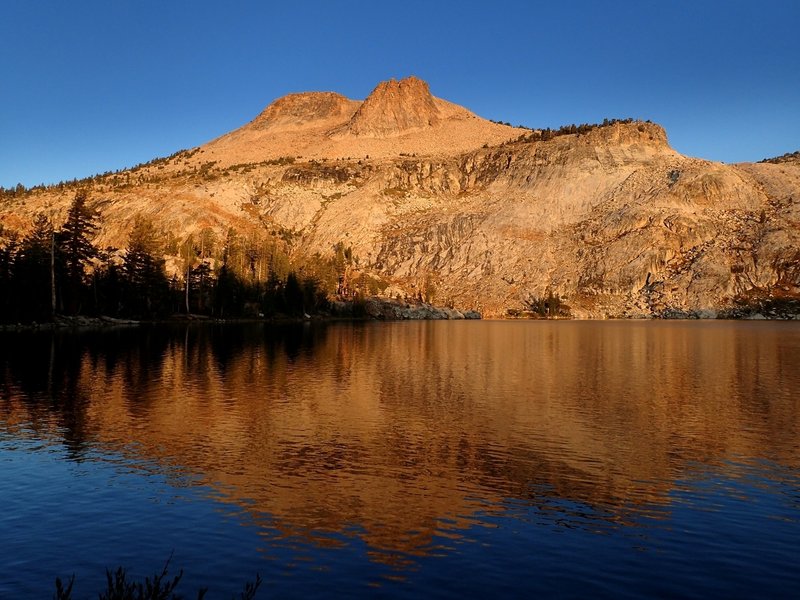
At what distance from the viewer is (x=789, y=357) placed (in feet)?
241

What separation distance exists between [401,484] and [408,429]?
34.2ft

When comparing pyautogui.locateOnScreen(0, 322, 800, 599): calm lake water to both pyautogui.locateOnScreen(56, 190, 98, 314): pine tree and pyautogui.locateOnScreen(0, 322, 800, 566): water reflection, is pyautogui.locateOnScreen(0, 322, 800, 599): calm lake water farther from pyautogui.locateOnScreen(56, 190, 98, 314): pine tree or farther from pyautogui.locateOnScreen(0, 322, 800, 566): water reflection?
pyautogui.locateOnScreen(56, 190, 98, 314): pine tree

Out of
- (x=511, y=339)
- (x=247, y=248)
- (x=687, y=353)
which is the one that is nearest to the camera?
(x=687, y=353)

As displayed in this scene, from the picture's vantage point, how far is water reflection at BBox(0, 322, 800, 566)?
870 inches

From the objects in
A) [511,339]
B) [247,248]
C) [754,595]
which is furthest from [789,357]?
[247,248]

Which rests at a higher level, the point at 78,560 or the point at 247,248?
the point at 247,248

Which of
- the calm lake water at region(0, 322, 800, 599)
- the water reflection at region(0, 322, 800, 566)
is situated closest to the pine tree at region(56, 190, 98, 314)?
the water reflection at region(0, 322, 800, 566)

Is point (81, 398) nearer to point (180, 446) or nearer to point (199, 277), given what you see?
point (180, 446)

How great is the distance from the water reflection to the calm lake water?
6.5 inches

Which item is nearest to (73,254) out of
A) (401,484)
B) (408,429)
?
(408,429)

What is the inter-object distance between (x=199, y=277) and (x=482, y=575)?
154 m

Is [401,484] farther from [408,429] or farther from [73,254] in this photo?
[73,254]

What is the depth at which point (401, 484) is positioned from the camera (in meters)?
24.6

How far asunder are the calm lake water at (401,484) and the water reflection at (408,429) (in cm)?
17
